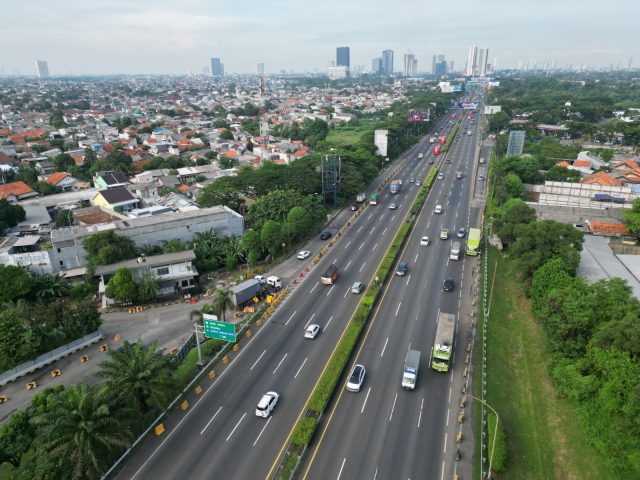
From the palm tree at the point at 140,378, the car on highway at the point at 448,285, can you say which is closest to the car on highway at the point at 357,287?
the car on highway at the point at 448,285

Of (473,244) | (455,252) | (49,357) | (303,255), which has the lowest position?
(49,357)

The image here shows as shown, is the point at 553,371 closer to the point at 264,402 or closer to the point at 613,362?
the point at 613,362

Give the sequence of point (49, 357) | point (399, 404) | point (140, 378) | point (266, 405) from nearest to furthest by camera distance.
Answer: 1. point (140, 378)
2. point (266, 405)
3. point (399, 404)
4. point (49, 357)

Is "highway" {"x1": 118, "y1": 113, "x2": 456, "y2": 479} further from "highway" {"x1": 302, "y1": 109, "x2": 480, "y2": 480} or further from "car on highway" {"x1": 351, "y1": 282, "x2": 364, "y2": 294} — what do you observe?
"highway" {"x1": 302, "y1": 109, "x2": 480, "y2": 480}

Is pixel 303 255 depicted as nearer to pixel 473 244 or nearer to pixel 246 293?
pixel 246 293

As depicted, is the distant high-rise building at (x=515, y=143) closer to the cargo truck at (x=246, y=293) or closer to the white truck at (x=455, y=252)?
the white truck at (x=455, y=252)

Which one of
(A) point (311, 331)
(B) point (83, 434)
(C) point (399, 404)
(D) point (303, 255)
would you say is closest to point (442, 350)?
(C) point (399, 404)

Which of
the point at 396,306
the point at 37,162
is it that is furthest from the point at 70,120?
the point at 396,306
